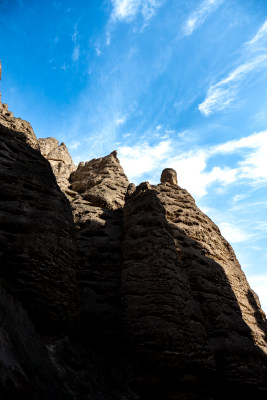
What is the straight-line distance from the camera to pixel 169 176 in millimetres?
25266

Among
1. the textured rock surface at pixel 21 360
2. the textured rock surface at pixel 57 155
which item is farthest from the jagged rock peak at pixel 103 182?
the textured rock surface at pixel 21 360

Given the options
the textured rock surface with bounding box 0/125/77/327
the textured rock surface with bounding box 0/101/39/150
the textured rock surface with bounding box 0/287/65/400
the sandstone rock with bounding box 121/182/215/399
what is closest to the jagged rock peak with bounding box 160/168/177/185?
the sandstone rock with bounding box 121/182/215/399

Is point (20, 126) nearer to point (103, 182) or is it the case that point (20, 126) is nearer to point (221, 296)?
point (103, 182)

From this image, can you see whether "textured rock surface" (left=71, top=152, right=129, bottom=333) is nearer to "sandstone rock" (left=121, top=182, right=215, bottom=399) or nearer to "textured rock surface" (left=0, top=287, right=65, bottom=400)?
"sandstone rock" (left=121, top=182, right=215, bottom=399)

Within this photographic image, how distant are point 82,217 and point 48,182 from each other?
5.62 meters

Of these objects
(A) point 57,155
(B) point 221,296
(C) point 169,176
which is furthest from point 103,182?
(A) point 57,155

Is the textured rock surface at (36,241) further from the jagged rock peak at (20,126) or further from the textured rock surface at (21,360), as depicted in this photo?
the jagged rock peak at (20,126)

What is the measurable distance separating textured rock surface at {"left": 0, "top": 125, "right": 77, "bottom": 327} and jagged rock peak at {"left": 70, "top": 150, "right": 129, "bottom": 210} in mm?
8278

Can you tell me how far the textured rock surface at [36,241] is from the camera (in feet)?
27.0

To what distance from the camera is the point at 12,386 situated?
Result: 4250mm

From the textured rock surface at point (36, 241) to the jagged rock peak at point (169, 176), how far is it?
14779mm

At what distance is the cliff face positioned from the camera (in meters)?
7.52

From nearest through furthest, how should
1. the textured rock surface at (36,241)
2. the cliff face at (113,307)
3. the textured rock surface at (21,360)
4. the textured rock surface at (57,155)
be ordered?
the textured rock surface at (21,360), the cliff face at (113,307), the textured rock surface at (36,241), the textured rock surface at (57,155)

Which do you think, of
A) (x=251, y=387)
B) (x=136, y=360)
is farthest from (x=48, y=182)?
(x=251, y=387)
